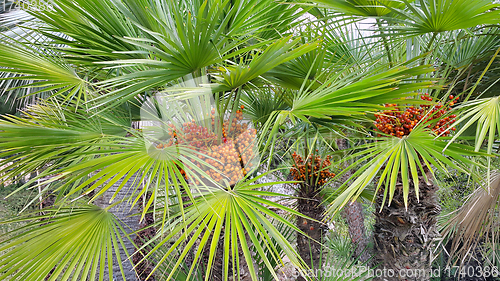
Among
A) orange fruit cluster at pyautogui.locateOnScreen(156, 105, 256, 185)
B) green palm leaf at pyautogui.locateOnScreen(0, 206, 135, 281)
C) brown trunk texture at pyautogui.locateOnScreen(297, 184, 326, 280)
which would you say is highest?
orange fruit cluster at pyautogui.locateOnScreen(156, 105, 256, 185)

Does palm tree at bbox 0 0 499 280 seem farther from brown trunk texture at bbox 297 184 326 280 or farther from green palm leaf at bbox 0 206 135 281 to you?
brown trunk texture at bbox 297 184 326 280

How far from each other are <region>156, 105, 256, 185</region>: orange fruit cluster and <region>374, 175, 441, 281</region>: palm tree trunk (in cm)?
97

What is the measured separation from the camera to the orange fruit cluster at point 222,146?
1444 millimetres

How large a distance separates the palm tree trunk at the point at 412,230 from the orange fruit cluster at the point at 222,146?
3.17 ft

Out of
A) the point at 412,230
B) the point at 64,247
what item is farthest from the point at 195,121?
the point at 412,230

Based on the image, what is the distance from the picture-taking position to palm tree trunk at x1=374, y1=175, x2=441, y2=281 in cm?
178

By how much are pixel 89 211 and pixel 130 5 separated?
101cm

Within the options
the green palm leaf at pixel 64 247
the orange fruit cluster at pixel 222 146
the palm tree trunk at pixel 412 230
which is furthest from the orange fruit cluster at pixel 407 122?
the green palm leaf at pixel 64 247

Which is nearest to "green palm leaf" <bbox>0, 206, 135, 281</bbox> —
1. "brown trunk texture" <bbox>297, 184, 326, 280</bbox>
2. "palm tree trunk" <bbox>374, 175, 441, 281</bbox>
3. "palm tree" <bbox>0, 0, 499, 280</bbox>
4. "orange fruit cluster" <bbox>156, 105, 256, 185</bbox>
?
"palm tree" <bbox>0, 0, 499, 280</bbox>

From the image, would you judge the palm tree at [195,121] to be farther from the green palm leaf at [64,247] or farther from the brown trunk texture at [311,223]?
the brown trunk texture at [311,223]

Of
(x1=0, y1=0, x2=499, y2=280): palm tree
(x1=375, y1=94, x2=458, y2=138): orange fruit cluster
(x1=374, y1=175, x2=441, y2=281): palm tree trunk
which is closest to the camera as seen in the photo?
(x1=0, y1=0, x2=499, y2=280): palm tree

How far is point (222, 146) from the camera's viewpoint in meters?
1.50

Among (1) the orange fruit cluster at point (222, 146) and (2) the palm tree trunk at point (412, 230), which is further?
(2) the palm tree trunk at point (412, 230)

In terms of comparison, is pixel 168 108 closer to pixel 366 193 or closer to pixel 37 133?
pixel 37 133
